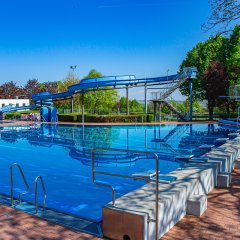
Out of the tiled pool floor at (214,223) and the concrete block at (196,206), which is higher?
the concrete block at (196,206)

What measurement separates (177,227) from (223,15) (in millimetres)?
5613

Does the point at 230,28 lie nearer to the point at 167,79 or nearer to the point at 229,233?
the point at 229,233

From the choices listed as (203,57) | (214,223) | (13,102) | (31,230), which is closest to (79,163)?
(31,230)

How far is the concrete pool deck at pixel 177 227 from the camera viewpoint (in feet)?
14.1

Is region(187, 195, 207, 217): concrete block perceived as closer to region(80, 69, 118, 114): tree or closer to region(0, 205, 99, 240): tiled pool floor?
region(0, 205, 99, 240): tiled pool floor

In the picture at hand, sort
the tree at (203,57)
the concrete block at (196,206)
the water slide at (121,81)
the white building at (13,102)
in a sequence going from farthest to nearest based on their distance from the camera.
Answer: the white building at (13,102)
the tree at (203,57)
the water slide at (121,81)
the concrete block at (196,206)

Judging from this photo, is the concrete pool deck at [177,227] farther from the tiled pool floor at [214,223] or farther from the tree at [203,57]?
the tree at [203,57]

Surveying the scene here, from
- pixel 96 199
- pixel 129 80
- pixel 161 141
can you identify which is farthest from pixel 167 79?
pixel 96 199

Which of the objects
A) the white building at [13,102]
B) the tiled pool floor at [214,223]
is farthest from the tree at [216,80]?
the white building at [13,102]

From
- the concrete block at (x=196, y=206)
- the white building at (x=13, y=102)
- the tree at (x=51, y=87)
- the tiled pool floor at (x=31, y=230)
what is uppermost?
the tree at (x=51, y=87)

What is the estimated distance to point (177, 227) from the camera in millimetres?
4684

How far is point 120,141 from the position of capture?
17.7 m

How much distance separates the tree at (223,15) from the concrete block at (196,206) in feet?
15.9

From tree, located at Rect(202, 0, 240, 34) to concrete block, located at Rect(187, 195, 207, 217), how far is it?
486 cm
